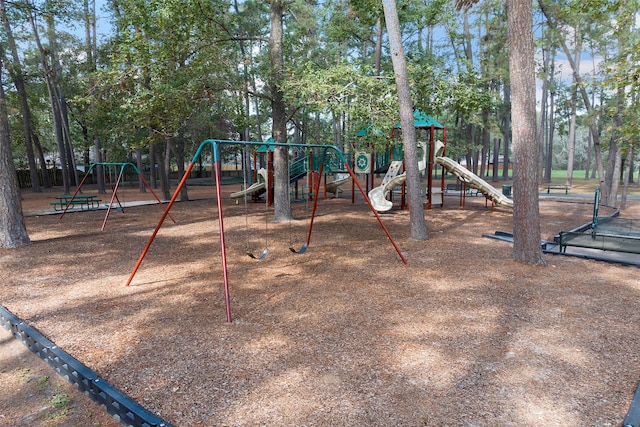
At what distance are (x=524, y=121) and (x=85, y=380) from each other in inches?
269

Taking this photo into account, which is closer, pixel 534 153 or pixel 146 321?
pixel 146 321

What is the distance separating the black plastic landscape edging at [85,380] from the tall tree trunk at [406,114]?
711 cm

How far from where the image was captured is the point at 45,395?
124 inches

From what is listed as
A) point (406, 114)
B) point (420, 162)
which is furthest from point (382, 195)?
point (406, 114)

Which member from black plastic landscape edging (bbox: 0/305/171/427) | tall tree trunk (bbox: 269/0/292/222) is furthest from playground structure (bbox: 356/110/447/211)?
black plastic landscape edging (bbox: 0/305/171/427)

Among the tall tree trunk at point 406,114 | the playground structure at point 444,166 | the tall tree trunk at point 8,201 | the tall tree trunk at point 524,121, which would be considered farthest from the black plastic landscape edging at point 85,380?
the playground structure at point 444,166

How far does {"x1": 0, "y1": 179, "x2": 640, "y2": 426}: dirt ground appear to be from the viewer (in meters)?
2.94

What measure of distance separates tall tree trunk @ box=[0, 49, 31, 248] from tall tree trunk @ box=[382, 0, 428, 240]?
822 cm

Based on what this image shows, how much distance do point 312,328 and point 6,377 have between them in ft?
9.26

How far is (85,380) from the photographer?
3176 millimetres

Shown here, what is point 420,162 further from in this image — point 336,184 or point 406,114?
point 406,114

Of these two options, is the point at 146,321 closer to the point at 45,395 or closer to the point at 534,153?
the point at 45,395

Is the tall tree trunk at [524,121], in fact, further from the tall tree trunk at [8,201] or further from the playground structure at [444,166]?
the tall tree trunk at [8,201]

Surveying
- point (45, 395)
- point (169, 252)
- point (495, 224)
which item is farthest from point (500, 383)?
point (495, 224)
